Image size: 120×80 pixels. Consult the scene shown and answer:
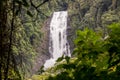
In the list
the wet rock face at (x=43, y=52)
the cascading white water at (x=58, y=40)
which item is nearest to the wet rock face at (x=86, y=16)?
the wet rock face at (x=43, y=52)

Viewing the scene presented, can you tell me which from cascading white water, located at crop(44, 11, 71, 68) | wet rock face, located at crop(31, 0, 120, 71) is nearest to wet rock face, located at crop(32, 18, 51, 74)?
wet rock face, located at crop(31, 0, 120, 71)

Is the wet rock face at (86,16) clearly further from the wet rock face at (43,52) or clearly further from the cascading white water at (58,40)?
the cascading white water at (58,40)

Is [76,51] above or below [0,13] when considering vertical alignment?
below

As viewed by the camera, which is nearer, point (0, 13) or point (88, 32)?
point (0, 13)

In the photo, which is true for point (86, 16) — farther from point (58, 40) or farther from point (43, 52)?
point (43, 52)

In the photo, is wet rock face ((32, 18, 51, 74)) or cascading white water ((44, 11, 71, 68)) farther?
wet rock face ((32, 18, 51, 74))

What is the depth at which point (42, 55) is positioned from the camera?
45.1 metres

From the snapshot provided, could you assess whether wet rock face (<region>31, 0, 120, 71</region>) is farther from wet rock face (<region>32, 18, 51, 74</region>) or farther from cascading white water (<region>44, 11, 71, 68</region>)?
cascading white water (<region>44, 11, 71, 68</region>)

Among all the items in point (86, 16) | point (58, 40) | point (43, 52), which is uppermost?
point (86, 16)

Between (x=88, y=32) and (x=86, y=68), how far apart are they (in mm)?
278

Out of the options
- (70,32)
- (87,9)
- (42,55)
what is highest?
(87,9)

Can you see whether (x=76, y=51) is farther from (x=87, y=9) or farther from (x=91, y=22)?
(x=87, y=9)

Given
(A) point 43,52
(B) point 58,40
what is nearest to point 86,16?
(B) point 58,40

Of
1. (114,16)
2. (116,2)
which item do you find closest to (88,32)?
(114,16)
